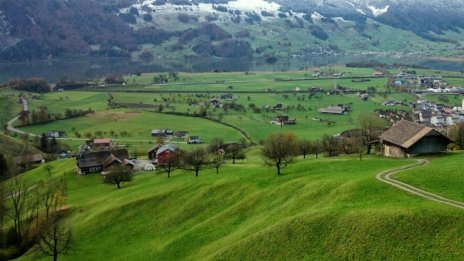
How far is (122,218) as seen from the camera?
70250 mm

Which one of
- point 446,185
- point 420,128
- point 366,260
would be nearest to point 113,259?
point 366,260

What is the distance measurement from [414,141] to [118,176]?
163 ft

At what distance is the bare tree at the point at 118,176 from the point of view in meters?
90.8

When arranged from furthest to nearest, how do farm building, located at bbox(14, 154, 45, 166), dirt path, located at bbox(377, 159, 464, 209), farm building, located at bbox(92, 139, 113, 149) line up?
farm building, located at bbox(92, 139, 113, 149) → farm building, located at bbox(14, 154, 45, 166) → dirt path, located at bbox(377, 159, 464, 209)

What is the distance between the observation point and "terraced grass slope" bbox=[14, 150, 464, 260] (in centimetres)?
4238

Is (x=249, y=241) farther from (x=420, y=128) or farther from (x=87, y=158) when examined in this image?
(x=87, y=158)

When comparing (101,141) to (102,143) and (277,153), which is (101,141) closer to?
(102,143)

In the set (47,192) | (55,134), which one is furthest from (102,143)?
(47,192)

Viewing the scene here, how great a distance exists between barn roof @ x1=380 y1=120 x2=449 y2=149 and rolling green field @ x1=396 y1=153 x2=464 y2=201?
30.9 ft

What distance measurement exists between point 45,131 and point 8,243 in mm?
104043

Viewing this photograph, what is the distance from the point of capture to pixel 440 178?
2064 inches

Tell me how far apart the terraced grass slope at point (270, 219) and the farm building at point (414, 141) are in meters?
5.39

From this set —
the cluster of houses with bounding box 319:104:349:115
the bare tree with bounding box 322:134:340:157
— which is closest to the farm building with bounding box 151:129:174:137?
the cluster of houses with bounding box 319:104:349:115

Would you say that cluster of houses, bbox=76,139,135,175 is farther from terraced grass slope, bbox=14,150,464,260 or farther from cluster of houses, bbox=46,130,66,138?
cluster of houses, bbox=46,130,66,138
